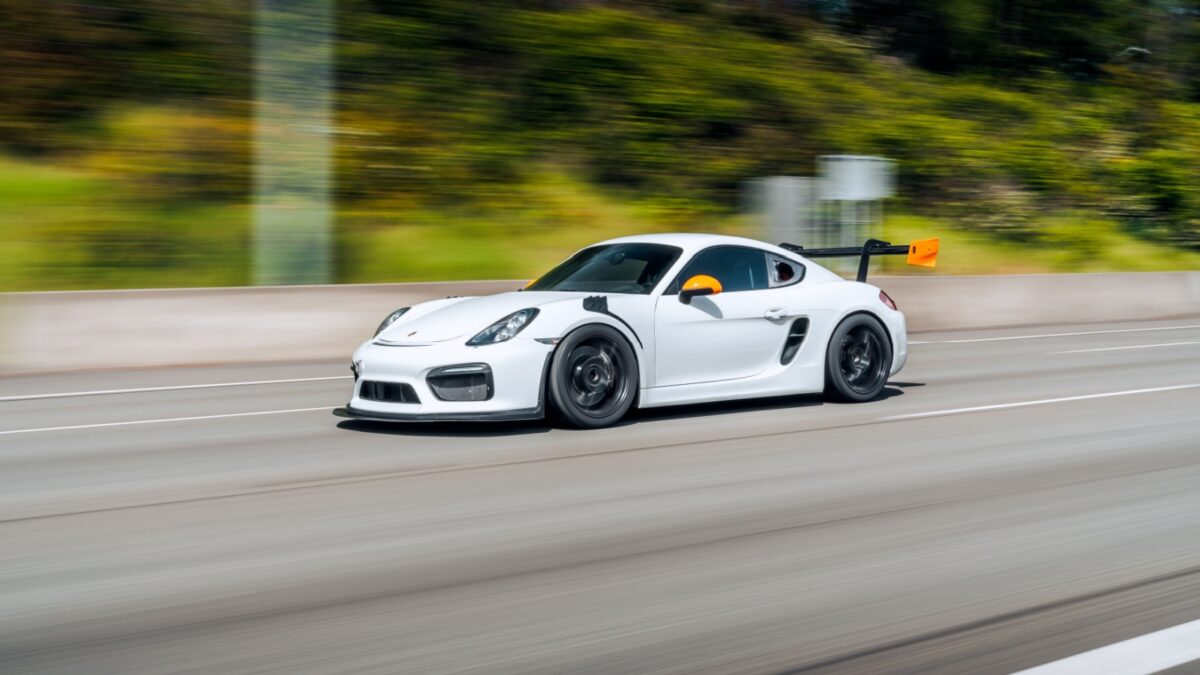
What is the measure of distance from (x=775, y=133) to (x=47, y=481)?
22661 mm

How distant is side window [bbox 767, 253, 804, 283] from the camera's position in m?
9.25

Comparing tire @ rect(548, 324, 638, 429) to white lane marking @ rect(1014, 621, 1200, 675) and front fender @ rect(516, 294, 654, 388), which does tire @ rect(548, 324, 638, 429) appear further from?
white lane marking @ rect(1014, 621, 1200, 675)

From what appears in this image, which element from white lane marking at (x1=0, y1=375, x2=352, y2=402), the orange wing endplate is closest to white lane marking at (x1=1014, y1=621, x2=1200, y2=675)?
the orange wing endplate

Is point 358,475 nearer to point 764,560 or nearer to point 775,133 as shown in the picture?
point 764,560

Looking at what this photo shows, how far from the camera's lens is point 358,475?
6762mm

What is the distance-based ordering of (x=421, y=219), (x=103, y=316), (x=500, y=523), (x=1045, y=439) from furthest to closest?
(x=421, y=219), (x=103, y=316), (x=1045, y=439), (x=500, y=523)

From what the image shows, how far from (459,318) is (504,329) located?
359 millimetres

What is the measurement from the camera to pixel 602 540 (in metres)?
5.34

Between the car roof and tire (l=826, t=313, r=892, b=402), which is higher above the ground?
the car roof

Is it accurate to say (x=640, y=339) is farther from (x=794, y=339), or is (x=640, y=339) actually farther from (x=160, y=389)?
(x=160, y=389)

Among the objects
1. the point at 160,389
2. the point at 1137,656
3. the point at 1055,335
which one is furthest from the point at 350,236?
the point at 1137,656

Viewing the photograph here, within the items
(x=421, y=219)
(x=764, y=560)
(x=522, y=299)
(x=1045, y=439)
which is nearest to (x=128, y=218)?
(x=421, y=219)

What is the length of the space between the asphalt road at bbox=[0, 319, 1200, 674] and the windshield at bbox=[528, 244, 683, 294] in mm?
933

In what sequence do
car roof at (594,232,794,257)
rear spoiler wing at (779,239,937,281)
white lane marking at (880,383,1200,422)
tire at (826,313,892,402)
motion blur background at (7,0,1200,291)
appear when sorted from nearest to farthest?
car roof at (594,232,794,257)
white lane marking at (880,383,1200,422)
tire at (826,313,892,402)
rear spoiler wing at (779,239,937,281)
motion blur background at (7,0,1200,291)
